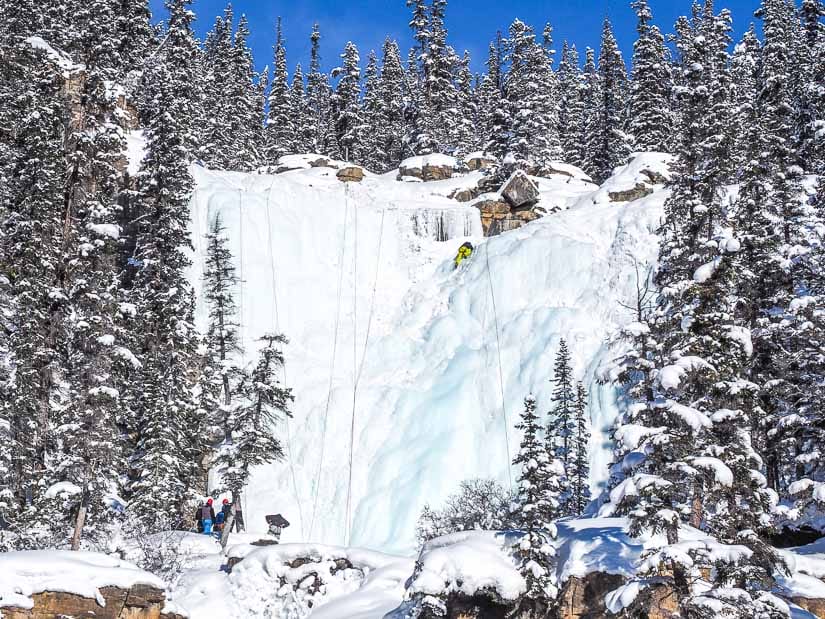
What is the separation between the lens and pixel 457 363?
3484 cm

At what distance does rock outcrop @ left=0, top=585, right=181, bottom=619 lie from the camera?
13023 mm

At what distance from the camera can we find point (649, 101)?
174 feet

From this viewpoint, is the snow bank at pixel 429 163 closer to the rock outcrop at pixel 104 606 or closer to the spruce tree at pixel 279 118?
the spruce tree at pixel 279 118

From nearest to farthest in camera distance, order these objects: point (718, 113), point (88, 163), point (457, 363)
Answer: point (718, 113) → point (88, 163) → point (457, 363)

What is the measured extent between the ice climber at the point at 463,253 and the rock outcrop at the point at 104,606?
88.5 feet

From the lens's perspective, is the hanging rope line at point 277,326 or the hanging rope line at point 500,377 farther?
the hanging rope line at point 277,326

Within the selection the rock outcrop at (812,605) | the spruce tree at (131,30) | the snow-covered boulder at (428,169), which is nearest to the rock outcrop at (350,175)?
the snow-covered boulder at (428,169)

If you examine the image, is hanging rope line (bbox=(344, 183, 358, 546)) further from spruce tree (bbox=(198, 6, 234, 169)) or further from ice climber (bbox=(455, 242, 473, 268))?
spruce tree (bbox=(198, 6, 234, 169))

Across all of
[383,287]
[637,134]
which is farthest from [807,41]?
[383,287]

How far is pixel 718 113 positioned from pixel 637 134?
29.6 meters

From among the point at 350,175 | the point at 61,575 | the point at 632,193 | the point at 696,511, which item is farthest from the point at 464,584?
the point at 350,175

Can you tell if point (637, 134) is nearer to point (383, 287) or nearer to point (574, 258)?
point (574, 258)

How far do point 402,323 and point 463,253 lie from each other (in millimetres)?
5026

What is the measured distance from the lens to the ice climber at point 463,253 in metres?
39.8
